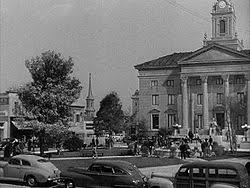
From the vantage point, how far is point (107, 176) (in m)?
9.73

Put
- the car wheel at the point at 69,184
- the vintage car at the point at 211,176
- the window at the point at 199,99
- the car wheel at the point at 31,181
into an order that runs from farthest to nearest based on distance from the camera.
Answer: the window at the point at 199,99 → the car wheel at the point at 31,181 → the car wheel at the point at 69,184 → the vintage car at the point at 211,176

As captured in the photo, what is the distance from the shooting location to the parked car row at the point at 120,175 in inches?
315

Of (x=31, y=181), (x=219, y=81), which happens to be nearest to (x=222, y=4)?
(x=219, y=81)

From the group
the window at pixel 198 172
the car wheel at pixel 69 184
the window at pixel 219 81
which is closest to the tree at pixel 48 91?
the car wheel at pixel 69 184

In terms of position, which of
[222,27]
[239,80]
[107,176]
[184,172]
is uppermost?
[222,27]

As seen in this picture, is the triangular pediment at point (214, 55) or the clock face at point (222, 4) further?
the triangular pediment at point (214, 55)

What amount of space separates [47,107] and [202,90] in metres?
28.5

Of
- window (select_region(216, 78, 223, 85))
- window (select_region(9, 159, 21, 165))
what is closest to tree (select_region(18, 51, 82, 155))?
window (select_region(9, 159, 21, 165))

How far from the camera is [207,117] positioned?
4162 centimetres

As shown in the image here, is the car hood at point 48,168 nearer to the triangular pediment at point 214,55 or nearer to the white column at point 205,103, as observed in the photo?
the triangular pediment at point 214,55

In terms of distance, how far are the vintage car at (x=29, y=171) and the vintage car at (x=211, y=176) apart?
334cm

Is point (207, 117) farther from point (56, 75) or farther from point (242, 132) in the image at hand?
point (56, 75)

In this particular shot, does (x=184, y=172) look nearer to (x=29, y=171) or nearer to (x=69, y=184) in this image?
(x=69, y=184)

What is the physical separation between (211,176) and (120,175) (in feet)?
6.98
